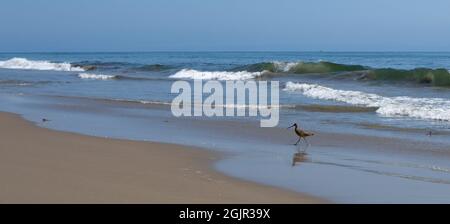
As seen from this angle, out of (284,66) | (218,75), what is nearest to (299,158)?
(218,75)

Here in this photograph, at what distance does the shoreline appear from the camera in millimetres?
5473

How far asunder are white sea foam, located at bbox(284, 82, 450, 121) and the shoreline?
6.20 meters

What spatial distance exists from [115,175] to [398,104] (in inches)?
374

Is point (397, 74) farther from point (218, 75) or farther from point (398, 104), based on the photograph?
point (398, 104)

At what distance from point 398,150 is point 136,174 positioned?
159 inches

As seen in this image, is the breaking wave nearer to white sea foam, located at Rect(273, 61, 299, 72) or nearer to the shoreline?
white sea foam, located at Rect(273, 61, 299, 72)

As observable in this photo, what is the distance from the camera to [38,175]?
613cm

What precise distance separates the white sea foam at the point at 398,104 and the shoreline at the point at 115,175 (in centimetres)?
620

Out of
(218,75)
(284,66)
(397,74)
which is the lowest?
(218,75)

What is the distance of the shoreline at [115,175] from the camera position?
547cm

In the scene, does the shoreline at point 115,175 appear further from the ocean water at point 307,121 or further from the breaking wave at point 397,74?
the breaking wave at point 397,74

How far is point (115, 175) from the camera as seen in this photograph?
255 inches
